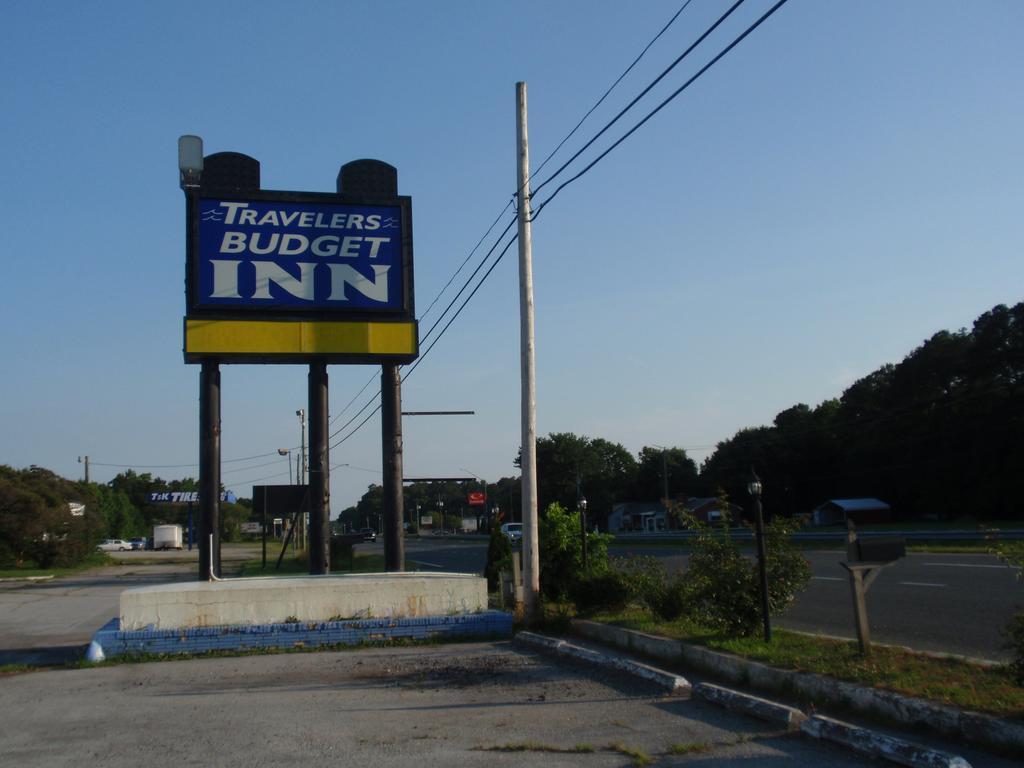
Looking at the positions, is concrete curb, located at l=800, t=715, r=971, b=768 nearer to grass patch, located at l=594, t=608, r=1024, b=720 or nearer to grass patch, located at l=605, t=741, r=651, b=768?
grass patch, located at l=594, t=608, r=1024, b=720

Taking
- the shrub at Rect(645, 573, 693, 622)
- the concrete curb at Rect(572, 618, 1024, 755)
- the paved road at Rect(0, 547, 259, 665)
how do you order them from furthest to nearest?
the paved road at Rect(0, 547, 259, 665)
the shrub at Rect(645, 573, 693, 622)
the concrete curb at Rect(572, 618, 1024, 755)

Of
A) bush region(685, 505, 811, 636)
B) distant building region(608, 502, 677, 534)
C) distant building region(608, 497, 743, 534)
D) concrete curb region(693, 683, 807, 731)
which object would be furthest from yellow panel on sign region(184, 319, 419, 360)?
distant building region(608, 502, 677, 534)

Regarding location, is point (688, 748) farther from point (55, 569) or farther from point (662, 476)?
point (662, 476)

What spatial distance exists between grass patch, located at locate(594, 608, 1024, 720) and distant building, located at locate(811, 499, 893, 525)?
206ft

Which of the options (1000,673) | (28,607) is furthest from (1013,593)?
(28,607)

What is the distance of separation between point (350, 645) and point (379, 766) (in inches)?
275

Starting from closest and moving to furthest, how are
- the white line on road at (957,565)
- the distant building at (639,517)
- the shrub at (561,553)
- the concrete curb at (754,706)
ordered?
the concrete curb at (754,706)
the shrub at (561,553)
the white line on road at (957,565)
the distant building at (639,517)

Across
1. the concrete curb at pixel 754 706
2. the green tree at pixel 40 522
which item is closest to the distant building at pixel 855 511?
the green tree at pixel 40 522

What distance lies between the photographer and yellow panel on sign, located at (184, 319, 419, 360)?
15.5 metres

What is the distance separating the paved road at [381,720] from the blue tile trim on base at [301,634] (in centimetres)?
139

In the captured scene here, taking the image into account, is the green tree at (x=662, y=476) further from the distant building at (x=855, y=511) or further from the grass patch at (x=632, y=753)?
the grass patch at (x=632, y=753)

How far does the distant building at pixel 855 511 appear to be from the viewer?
71.2 m

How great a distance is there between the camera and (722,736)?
22.6 ft

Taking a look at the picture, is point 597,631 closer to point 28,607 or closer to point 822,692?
point 822,692
